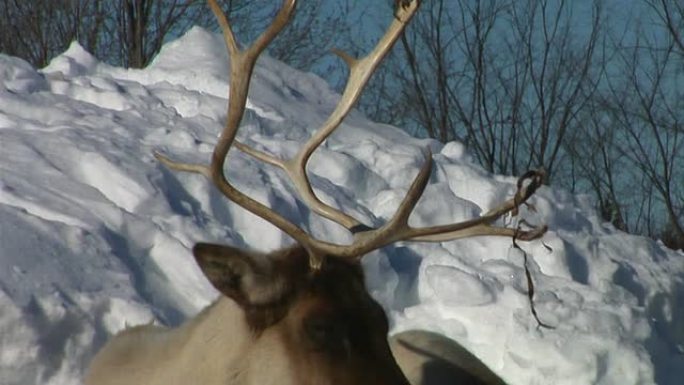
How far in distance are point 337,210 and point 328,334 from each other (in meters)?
0.73

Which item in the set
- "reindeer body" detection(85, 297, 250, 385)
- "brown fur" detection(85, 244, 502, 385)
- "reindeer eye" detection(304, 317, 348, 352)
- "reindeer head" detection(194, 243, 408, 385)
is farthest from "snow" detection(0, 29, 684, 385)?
"reindeer eye" detection(304, 317, 348, 352)

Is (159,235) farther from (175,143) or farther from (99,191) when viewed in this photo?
(175,143)

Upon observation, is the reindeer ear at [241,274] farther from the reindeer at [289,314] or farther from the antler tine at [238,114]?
the antler tine at [238,114]

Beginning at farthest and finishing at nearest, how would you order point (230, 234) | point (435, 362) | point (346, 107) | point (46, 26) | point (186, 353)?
1. point (46, 26)
2. point (230, 234)
3. point (435, 362)
4. point (346, 107)
5. point (186, 353)

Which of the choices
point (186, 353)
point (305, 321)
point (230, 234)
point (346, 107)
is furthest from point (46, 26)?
point (305, 321)

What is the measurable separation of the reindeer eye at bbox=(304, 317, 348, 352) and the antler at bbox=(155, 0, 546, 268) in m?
0.20

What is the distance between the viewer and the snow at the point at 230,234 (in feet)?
24.0

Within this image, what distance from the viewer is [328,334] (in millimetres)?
4949

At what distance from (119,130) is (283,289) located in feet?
18.6

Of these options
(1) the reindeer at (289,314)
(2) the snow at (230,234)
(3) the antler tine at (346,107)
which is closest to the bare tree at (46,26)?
(2) the snow at (230,234)

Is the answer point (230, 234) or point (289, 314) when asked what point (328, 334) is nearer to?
point (289, 314)

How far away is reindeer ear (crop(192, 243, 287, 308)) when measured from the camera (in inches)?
191

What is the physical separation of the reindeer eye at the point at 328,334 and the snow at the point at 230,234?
2195 mm

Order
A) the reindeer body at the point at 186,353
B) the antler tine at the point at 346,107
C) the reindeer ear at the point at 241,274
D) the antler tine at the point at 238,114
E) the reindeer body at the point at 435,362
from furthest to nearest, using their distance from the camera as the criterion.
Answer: the reindeer body at the point at 435,362, the antler tine at the point at 346,107, the antler tine at the point at 238,114, the reindeer body at the point at 186,353, the reindeer ear at the point at 241,274
